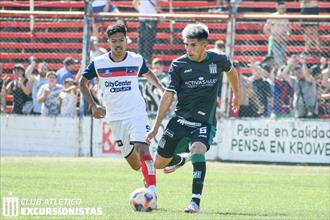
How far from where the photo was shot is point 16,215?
10.7 meters

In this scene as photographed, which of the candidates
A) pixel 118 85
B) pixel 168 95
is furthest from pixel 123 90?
pixel 168 95

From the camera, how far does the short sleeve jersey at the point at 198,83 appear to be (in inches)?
483

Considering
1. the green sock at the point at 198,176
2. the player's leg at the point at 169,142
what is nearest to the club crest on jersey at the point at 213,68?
the player's leg at the point at 169,142

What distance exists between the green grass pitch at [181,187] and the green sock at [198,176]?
0.27 m

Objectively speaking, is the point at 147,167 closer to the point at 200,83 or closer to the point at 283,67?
the point at 200,83

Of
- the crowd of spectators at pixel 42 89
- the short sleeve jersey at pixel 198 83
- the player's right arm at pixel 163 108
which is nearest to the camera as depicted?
the player's right arm at pixel 163 108

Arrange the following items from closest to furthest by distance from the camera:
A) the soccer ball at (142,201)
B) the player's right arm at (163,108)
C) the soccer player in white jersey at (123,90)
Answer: the soccer ball at (142,201)
the player's right arm at (163,108)
the soccer player in white jersey at (123,90)

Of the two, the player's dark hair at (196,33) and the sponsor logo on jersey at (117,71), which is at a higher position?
the player's dark hair at (196,33)

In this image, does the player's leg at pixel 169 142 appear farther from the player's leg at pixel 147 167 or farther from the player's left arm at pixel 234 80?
the player's left arm at pixel 234 80

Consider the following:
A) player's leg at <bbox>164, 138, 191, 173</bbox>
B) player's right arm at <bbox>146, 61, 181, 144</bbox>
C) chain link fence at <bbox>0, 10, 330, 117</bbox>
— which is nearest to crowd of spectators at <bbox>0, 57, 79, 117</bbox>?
chain link fence at <bbox>0, 10, 330, 117</bbox>

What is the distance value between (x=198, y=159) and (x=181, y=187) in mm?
4364

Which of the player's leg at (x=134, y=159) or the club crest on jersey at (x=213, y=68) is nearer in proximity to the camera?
the club crest on jersey at (x=213, y=68)

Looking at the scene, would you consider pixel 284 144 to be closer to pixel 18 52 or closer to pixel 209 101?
pixel 18 52

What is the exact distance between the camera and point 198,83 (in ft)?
40.4
